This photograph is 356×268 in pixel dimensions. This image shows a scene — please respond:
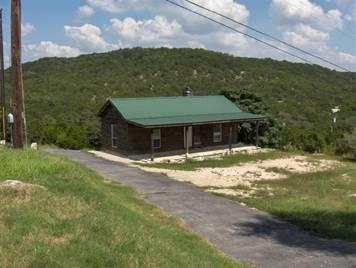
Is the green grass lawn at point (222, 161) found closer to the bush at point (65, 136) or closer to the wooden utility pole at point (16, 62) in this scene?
the wooden utility pole at point (16, 62)

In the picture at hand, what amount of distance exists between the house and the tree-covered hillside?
20169mm

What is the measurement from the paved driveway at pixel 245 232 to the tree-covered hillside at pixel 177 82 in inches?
1403

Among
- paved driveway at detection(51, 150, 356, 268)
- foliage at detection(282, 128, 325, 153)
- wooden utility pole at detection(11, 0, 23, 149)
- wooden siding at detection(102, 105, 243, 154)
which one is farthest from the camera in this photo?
foliage at detection(282, 128, 325, 153)

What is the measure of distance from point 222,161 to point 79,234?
2020cm

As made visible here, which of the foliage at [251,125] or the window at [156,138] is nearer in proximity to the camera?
the window at [156,138]

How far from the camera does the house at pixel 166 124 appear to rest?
2939cm

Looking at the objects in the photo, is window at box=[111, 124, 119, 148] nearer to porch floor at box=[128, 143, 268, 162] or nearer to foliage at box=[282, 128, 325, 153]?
porch floor at box=[128, 143, 268, 162]

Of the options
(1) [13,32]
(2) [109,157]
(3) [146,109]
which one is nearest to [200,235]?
(1) [13,32]

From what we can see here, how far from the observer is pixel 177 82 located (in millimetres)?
76188

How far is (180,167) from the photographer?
25.3 metres

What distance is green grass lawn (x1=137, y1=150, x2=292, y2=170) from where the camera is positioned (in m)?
25.7

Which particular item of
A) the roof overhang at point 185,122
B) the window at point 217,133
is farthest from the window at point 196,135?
the roof overhang at point 185,122

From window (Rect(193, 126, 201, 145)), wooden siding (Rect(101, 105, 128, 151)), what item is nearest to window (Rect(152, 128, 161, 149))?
wooden siding (Rect(101, 105, 128, 151))

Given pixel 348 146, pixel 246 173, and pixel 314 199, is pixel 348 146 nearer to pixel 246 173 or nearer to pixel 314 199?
pixel 246 173
